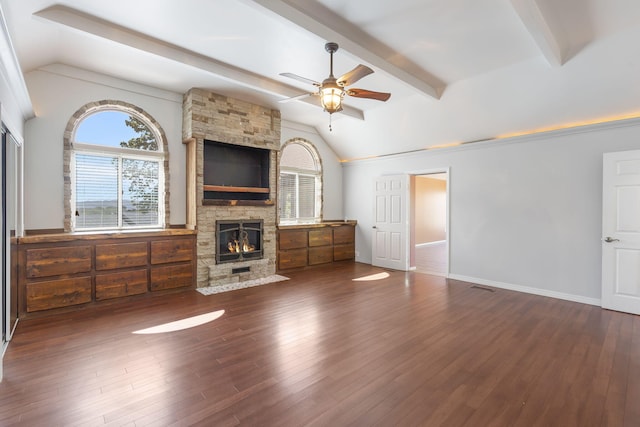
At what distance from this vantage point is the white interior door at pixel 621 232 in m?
4.10

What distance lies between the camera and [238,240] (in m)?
5.96

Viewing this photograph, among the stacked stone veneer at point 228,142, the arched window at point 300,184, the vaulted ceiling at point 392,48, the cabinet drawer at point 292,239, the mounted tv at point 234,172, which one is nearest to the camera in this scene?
the vaulted ceiling at point 392,48

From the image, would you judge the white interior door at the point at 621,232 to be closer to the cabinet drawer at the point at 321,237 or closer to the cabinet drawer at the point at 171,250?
the cabinet drawer at the point at 321,237

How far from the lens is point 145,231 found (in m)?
4.96

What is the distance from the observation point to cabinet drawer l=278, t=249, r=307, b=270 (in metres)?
6.63

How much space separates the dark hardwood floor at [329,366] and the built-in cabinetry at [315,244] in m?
2.24

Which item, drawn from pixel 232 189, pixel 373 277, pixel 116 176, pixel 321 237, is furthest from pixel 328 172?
pixel 116 176

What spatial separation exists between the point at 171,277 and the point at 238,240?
136cm

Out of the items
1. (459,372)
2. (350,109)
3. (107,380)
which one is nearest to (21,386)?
(107,380)

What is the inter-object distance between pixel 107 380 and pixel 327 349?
1884 mm

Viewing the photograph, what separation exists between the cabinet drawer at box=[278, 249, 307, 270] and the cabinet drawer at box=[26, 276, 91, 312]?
3329mm

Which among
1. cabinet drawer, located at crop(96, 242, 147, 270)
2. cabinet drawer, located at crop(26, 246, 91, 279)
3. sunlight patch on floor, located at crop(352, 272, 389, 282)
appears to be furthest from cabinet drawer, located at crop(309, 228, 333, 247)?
cabinet drawer, located at crop(26, 246, 91, 279)

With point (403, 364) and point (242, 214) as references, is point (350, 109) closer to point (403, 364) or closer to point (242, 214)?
point (242, 214)

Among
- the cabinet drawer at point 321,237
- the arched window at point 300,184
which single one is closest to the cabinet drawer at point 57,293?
the arched window at point 300,184
